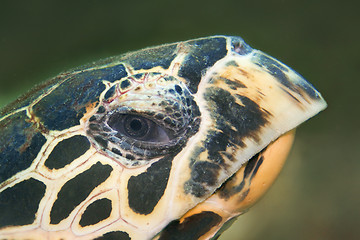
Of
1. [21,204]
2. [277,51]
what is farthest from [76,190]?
[277,51]

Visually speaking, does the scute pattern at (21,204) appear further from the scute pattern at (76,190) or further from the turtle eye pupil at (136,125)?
the turtle eye pupil at (136,125)

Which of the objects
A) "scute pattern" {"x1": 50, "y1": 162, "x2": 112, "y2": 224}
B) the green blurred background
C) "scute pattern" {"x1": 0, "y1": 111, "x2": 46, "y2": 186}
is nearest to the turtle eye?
"scute pattern" {"x1": 50, "y1": 162, "x2": 112, "y2": 224}

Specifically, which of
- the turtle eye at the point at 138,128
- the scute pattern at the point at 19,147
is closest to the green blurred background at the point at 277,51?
the turtle eye at the point at 138,128

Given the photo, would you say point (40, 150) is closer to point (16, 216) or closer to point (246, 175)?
point (16, 216)

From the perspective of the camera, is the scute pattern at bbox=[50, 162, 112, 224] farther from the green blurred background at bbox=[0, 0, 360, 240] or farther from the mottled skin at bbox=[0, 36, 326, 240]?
the green blurred background at bbox=[0, 0, 360, 240]

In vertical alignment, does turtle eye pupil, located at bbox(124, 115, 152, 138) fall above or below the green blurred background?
below

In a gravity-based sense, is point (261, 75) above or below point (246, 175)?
above

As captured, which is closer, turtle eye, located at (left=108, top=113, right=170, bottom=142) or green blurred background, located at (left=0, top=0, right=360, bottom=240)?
turtle eye, located at (left=108, top=113, right=170, bottom=142)

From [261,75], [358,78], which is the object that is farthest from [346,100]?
[261,75]
